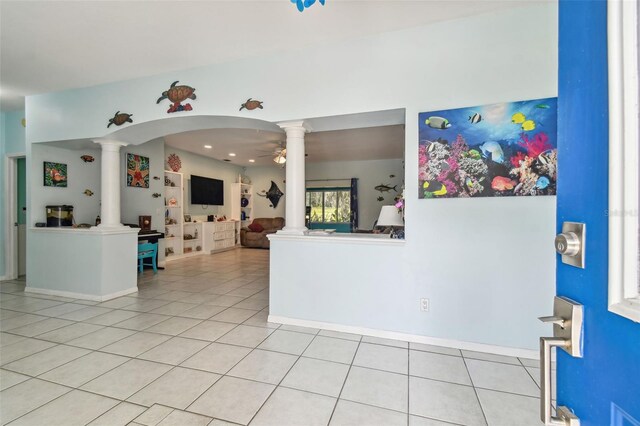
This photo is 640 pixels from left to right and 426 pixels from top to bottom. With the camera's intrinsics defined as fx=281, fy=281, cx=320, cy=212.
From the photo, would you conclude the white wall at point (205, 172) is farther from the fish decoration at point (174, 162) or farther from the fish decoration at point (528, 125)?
the fish decoration at point (528, 125)

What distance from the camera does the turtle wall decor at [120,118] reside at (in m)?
3.40

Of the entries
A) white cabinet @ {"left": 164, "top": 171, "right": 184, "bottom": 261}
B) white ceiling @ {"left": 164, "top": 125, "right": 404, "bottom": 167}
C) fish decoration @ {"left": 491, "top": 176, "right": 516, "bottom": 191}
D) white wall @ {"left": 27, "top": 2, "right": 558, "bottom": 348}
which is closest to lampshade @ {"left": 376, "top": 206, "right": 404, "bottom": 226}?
white wall @ {"left": 27, "top": 2, "right": 558, "bottom": 348}

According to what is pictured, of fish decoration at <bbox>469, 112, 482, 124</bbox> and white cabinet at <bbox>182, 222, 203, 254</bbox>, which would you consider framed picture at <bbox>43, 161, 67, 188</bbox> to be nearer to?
white cabinet at <bbox>182, 222, 203, 254</bbox>

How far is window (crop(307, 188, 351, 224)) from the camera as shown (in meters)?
8.84

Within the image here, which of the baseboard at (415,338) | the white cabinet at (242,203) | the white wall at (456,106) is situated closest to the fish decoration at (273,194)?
the white cabinet at (242,203)

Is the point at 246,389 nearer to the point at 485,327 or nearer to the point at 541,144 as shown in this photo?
the point at 485,327

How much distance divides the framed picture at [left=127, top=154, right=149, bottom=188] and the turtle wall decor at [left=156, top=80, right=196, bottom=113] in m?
2.55

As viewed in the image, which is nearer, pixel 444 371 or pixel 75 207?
pixel 444 371

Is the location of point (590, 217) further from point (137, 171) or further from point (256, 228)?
point (256, 228)

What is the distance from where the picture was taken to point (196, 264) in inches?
239

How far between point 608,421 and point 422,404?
150 centimetres

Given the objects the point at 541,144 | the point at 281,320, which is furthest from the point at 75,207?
the point at 541,144

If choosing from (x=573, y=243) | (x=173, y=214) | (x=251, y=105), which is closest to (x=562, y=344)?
(x=573, y=243)

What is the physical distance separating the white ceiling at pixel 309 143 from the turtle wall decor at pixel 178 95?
73.8 inches
